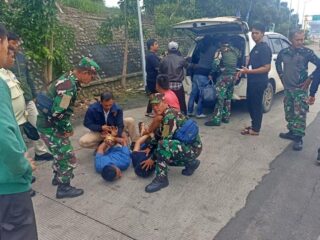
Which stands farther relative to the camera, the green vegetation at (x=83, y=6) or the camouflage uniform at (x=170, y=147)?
the green vegetation at (x=83, y=6)

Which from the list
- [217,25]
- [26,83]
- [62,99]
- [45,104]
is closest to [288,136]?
[217,25]

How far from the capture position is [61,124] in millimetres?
3146

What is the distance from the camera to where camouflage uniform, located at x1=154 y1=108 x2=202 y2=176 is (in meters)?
3.39

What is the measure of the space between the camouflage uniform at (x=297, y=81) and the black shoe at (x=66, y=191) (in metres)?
3.14

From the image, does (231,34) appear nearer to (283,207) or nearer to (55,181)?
(283,207)

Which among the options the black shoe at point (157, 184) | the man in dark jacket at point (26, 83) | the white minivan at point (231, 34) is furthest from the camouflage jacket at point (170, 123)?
the white minivan at point (231, 34)

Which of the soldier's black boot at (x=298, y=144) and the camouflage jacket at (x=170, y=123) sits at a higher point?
the camouflage jacket at (x=170, y=123)

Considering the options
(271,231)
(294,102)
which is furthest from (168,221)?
(294,102)

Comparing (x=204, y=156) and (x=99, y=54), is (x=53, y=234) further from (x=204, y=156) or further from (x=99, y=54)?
(x=99, y=54)

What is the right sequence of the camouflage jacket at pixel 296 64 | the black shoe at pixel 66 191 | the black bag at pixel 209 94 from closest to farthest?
1. the black shoe at pixel 66 191
2. the camouflage jacket at pixel 296 64
3. the black bag at pixel 209 94

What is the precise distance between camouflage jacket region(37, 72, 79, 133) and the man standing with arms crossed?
4.40 ft

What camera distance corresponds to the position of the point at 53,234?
8.99 feet

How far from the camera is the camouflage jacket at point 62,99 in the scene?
2.99 meters

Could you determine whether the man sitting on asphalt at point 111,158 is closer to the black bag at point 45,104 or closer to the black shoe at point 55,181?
the black shoe at point 55,181
